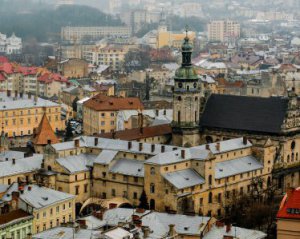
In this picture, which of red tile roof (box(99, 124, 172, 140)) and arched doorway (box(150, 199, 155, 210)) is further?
red tile roof (box(99, 124, 172, 140))

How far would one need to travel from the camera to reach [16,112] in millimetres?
108688

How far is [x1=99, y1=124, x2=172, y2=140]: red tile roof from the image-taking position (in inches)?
3381

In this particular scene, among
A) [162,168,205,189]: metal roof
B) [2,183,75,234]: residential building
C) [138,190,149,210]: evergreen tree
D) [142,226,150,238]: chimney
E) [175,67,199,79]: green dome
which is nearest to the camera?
[142,226,150,238]: chimney

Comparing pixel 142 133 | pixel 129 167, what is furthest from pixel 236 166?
pixel 142 133

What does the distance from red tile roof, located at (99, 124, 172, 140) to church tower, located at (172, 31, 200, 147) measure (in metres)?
1.78

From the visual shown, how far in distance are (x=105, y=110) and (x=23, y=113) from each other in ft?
33.4

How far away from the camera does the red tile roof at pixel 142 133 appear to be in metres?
85.9

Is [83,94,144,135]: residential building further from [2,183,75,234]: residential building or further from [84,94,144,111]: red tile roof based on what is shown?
[2,183,75,234]: residential building

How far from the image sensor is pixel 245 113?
8775 centimetres

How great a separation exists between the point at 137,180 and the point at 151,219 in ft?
48.2

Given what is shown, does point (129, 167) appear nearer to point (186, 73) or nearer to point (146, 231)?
point (186, 73)

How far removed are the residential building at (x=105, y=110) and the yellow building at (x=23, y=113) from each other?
14.9ft

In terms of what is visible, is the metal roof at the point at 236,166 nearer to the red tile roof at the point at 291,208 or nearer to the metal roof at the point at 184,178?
the metal roof at the point at 184,178

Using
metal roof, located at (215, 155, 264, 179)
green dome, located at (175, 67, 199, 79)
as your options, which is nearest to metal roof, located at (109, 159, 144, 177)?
metal roof, located at (215, 155, 264, 179)
